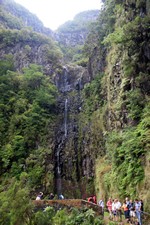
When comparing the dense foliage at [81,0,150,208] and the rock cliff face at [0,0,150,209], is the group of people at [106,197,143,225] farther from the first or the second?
the rock cliff face at [0,0,150,209]

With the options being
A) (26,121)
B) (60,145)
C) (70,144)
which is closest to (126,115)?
(70,144)

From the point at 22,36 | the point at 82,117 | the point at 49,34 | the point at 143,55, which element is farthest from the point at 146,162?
the point at 49,34

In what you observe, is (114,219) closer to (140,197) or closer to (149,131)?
(140,197)

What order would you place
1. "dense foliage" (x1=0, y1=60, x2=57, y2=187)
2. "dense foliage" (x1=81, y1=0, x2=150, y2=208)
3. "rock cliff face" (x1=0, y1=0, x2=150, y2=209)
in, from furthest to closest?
"dense foliage" (x1=0, y1=60, x2=57, y2=187), "rock cliff face" (x1=0, y1=0, x2=150, y2=209), "dense foliage" (x1=81, y1=0, x2=150, y2=208)

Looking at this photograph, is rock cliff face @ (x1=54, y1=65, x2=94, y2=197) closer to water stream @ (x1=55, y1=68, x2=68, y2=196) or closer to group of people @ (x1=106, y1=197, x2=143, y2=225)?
water stream @ (x1=55, y1=68, x2=68, y2=196)

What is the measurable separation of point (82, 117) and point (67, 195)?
8.63 m

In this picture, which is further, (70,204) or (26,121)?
(26,121)

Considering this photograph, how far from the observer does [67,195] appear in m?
22.1

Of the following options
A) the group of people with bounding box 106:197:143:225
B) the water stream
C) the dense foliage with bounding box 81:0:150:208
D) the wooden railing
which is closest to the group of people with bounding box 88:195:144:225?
the group of people with bounding box 106:197:143:225

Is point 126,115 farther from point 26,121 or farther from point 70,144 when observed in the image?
point 26,121

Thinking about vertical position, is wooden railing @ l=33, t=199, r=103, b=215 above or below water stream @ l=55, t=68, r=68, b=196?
below

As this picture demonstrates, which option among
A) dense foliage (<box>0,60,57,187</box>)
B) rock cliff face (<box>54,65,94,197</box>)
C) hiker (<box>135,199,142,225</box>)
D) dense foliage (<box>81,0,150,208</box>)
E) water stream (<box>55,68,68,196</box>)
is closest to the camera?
hiker (<box>135,199,142,225</box>)

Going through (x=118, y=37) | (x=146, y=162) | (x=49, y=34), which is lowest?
(x=146, y=162)

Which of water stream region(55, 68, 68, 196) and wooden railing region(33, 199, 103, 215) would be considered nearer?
wooden railing region(33, 199, 103, 215)
